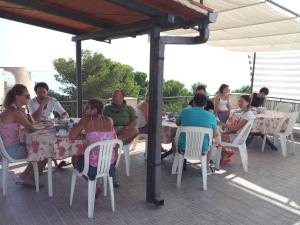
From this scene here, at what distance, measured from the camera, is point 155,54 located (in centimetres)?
316

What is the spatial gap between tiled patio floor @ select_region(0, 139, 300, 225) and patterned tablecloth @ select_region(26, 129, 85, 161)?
538mm

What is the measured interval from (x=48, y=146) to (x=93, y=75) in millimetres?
10211

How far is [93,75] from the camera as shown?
13.1 metres

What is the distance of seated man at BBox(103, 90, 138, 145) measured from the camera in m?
4.16

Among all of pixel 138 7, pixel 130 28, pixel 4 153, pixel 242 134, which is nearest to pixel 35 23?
pixel 130 28

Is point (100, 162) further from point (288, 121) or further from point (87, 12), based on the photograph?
point (288, 121)

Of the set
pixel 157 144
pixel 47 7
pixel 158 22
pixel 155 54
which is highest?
pixel 47 7

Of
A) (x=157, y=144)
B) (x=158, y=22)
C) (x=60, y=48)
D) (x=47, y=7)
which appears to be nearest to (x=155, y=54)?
(x=158, y=22)

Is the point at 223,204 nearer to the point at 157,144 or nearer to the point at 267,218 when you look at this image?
the point at 267,218

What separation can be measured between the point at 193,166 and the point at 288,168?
1.60m

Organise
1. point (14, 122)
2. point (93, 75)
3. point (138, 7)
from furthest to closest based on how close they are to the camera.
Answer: point (93, 75) < point (14, 122) < point (138, 7)

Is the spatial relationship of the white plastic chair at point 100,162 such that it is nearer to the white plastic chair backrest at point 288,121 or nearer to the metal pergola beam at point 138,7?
the metal pergola beam at point 138,7

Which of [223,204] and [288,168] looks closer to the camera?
[223,204]

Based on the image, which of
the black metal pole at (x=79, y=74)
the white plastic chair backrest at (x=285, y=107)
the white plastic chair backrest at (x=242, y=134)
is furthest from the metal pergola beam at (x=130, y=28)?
the white plastic chair backrest at (x=285, y=107)
